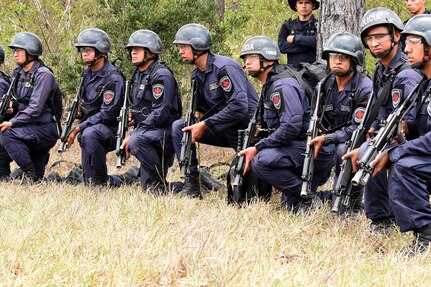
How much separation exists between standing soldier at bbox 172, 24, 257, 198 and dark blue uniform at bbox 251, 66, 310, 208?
0.65 meters

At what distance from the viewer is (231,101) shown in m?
7.84

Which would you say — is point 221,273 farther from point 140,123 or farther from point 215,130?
point 140,123

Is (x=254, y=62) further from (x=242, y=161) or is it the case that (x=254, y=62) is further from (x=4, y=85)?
(x=4, y=85)

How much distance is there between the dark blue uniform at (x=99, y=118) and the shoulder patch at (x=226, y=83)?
4.97 feet

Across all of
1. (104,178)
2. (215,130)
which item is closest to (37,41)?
(104,178)

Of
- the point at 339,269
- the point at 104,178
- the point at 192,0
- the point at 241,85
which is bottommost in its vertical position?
the point at 104,178

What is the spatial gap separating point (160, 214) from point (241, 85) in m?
2.14

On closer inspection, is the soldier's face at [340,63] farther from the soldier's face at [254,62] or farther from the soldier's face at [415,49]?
the soldier's face at [415,49]

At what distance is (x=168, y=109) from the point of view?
838 centimetres

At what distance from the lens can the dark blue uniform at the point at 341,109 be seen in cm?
675

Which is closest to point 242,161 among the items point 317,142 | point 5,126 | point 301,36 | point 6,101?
point 317,142

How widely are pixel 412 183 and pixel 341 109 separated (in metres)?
1.61

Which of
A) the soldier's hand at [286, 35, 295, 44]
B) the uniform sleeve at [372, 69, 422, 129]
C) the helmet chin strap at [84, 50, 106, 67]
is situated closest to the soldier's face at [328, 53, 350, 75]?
the uniform sleeve at [372, 69, 422, 129]

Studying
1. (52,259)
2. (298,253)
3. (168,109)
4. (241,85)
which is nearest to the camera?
(52,259)
